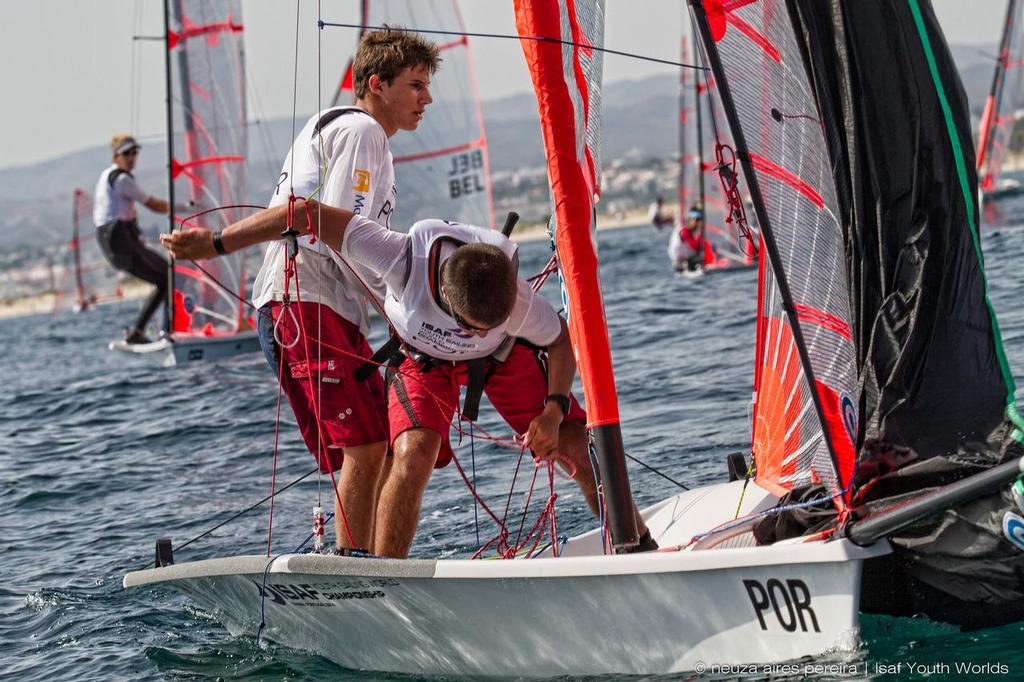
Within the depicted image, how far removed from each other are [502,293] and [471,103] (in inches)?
482

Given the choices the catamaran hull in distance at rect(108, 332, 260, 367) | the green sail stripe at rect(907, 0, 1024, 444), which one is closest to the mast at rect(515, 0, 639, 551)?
the green sail stripe at rect(907, 0, 1024, 444)

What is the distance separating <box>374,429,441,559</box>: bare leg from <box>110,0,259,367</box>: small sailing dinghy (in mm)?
10455

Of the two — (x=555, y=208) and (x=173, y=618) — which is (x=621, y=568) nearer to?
(x=555, y=208)

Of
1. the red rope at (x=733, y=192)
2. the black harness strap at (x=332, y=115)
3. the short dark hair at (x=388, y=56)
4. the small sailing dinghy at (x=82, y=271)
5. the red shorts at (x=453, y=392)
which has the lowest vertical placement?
the small sailing dinghy at (x=82, y=271)

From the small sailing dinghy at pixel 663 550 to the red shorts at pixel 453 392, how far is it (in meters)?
0.40

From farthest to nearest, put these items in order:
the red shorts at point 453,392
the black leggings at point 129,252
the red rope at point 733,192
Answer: the black leggings at point 129,252
the red rope at point 733,192
the red shorts at point 453,392

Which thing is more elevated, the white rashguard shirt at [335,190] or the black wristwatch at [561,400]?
the white rashguard shirt at [335,190]

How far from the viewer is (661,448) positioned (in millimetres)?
6480

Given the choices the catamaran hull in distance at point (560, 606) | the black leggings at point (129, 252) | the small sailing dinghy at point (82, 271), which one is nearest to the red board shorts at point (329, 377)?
the catamaran hull in distance at point (560, 606)

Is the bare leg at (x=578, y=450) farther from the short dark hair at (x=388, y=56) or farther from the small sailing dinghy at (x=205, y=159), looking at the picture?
the small sailing dinghy at (x=205, y=159)

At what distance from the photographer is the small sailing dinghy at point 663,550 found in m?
3.13

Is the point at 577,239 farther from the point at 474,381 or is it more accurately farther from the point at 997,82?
the point at 997,82

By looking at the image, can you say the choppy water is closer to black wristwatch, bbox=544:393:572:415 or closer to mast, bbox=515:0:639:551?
mast, bbox=515:0:639:551

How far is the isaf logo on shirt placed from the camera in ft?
12.9
